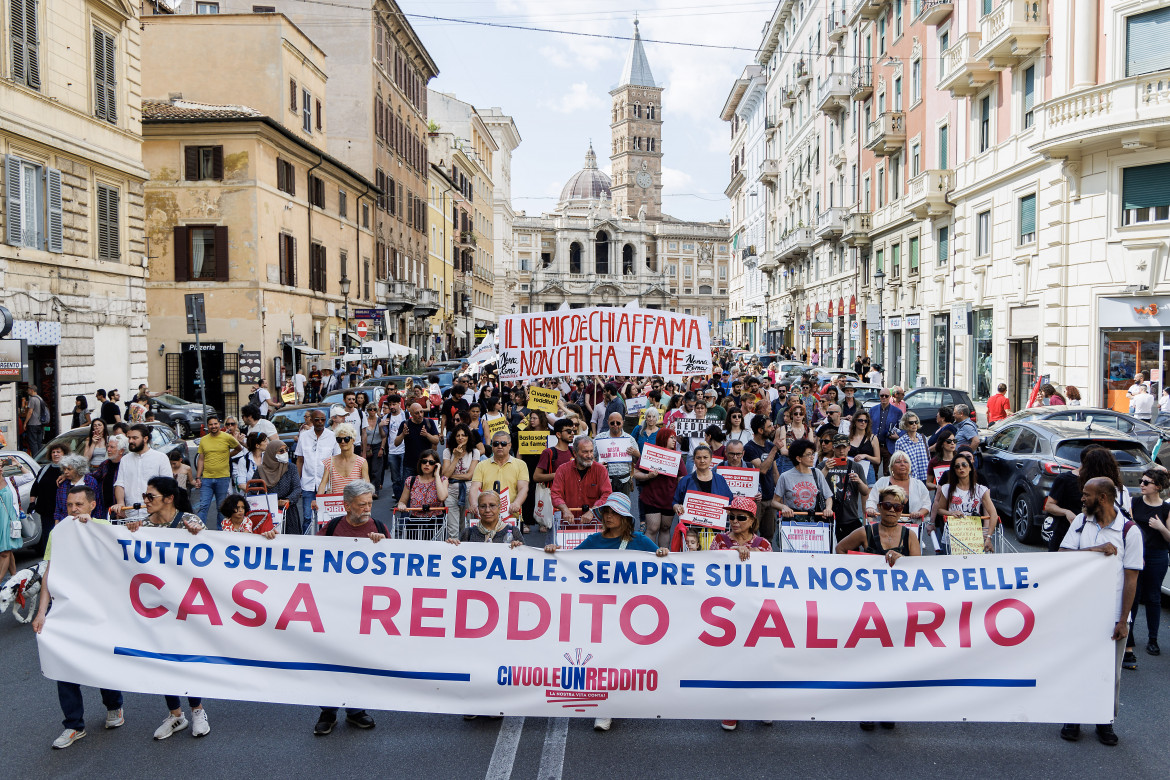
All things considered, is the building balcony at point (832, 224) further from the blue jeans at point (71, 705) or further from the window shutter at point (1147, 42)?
the blue jeans at point (71, 705)

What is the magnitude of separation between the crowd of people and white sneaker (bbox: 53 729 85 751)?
0.05ft

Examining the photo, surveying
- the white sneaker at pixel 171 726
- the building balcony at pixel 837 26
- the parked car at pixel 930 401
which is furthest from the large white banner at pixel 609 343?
the building balcony at pixel 837 26

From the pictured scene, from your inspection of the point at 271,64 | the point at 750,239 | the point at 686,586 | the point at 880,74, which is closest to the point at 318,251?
the point at 271,64

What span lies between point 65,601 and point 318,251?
3320 cm

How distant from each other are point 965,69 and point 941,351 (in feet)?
30.0

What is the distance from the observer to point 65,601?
6012 mm

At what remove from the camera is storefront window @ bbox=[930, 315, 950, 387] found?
3162 centimetres

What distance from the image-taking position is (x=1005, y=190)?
86.1 feet

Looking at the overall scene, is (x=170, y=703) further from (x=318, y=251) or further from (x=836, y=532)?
(x=318, y=251)

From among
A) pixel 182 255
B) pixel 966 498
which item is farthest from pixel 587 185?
pixel 966 498

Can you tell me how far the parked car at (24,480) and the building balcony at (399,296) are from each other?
36.7 m

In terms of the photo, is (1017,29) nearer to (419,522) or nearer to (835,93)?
(835,93)

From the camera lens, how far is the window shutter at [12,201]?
19062 mm

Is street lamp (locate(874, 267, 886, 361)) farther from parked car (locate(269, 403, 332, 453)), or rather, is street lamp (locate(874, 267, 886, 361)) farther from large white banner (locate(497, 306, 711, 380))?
parked car (locate(269, 403, 332, 453))
